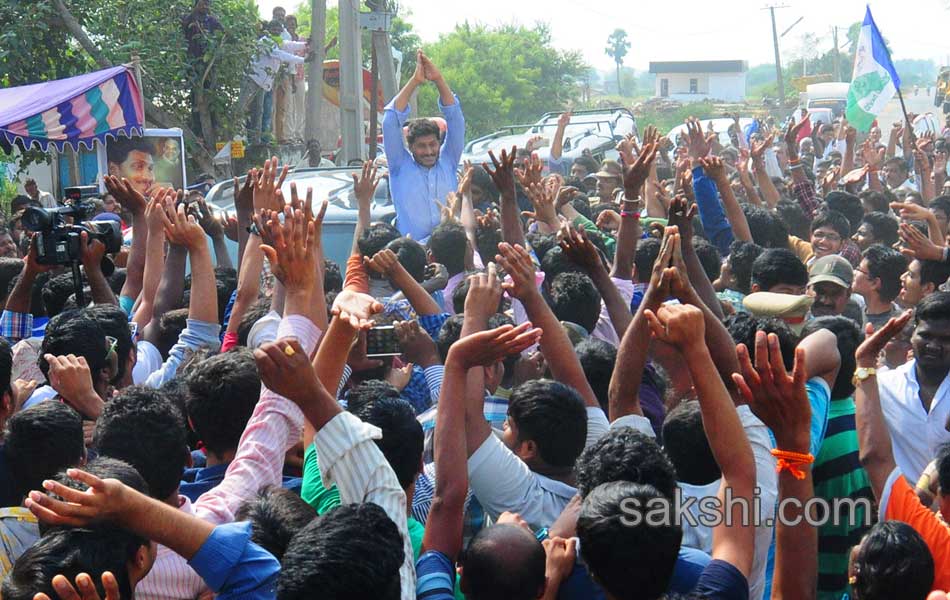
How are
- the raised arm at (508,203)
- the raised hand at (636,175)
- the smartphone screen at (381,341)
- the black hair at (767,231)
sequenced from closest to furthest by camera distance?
the smartphone screen at (381,341) < the raised hand at (636,175) < the raised arm at (508,203) < the black hair at (767,231)

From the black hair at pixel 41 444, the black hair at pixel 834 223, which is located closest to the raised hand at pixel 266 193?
the black hair at pixel 41 444

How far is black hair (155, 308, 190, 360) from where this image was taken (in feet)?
16.3

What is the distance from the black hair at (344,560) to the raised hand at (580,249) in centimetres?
216

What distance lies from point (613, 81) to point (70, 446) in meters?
155

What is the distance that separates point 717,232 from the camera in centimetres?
739

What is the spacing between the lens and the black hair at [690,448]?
308 centimetres

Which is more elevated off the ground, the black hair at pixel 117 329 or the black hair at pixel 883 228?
the black hair at pixel 883 228

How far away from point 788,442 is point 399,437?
3.45 ft

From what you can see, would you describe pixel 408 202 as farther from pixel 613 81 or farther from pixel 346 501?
pixel 613 81

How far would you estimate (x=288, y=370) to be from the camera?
99.7 inches

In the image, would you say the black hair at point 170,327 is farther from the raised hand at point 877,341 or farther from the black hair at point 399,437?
the raised hand at point 877,341

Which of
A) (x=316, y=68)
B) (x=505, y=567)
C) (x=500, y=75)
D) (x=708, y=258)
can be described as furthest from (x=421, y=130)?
(x=500, y=75)

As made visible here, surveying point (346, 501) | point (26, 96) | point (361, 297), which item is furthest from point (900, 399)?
point (26, 96)

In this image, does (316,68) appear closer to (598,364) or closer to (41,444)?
(598,364)
